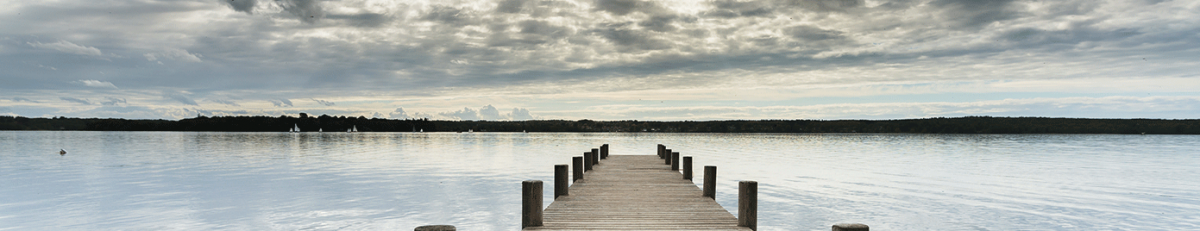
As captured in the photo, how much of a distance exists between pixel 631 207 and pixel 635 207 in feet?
0.25

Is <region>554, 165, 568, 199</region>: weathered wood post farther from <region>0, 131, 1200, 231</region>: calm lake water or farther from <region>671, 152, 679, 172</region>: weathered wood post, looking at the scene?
<region>671, 152, 679, 172</region>: weathered wood post

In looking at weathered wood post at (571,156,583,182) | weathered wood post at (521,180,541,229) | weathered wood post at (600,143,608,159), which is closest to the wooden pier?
weathered wood post at (521,180,541,229)

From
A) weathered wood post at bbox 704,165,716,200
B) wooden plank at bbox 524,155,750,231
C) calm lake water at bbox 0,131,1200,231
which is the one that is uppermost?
weathered wood post at bbox 704,165,716,200

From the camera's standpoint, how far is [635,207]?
38.5 feet

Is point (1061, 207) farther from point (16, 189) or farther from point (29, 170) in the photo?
point (29, 170)

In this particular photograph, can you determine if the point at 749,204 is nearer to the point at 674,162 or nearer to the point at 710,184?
the point at 710,184

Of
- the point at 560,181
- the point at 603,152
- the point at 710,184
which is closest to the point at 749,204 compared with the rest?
the point at 710,184

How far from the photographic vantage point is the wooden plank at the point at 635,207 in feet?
31.6

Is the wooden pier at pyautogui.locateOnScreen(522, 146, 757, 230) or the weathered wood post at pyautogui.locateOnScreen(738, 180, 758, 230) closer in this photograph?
the weathered wood post at pyautogui.locateOnScreen(738, 180, 758, 230)

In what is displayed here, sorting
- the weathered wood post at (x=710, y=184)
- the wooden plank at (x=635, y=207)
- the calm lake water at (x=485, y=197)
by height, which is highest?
the weathered wood post at (x=710, y=184)

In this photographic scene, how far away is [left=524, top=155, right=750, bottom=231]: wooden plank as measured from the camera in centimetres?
963

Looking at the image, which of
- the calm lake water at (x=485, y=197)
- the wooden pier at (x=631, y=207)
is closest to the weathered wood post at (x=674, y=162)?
the calm lake water at (x=485, y=197)

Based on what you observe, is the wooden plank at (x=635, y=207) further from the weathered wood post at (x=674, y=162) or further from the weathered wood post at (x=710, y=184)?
the weathered wood post at (x=674, y=162)

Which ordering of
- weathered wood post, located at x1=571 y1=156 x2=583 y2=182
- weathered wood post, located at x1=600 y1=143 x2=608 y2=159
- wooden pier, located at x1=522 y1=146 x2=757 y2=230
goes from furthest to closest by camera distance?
weathered wood post, located at x1=600 y1=143 x2=608 y2=159, weathered wood post, located at x1=571 y1=156 x2=583 y2=182, wooden pier, located at x1=522 y1=146 x2=757 y2=230
